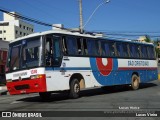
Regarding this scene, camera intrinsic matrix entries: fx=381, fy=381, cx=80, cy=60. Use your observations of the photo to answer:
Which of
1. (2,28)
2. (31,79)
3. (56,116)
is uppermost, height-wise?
(2,28)

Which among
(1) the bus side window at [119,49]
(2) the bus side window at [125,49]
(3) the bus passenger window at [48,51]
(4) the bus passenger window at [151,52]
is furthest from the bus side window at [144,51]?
(3) the bus passenger window at [48,51]

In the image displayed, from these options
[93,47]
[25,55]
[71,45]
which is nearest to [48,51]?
[25,55]

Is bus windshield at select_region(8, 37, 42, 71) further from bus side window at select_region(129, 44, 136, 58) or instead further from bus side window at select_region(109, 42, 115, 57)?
bus side window at select_region(129, 44, 136, 58)

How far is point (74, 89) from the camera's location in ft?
58.9

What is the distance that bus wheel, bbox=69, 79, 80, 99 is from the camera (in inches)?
699

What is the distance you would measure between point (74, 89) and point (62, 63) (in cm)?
145

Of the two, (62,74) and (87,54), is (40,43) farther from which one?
(87,54)

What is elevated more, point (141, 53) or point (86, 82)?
point (141, 53)

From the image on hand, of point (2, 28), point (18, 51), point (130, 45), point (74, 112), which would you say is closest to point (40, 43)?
point (18, 51)

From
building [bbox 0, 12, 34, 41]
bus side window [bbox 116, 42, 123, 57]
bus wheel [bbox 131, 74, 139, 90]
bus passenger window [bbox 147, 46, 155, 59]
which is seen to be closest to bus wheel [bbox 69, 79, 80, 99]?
bus side window [bbox 116, 42, 123, 57]

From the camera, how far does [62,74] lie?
685 inches

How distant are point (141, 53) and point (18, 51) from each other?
10.7 m

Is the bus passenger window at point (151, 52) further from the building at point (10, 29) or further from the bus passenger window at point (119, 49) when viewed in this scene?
the building at point (10, 29)

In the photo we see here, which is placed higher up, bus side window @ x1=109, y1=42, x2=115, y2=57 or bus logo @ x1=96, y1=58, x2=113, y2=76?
bus side window @ x1=109, y1=42, x2=115, y2=57
